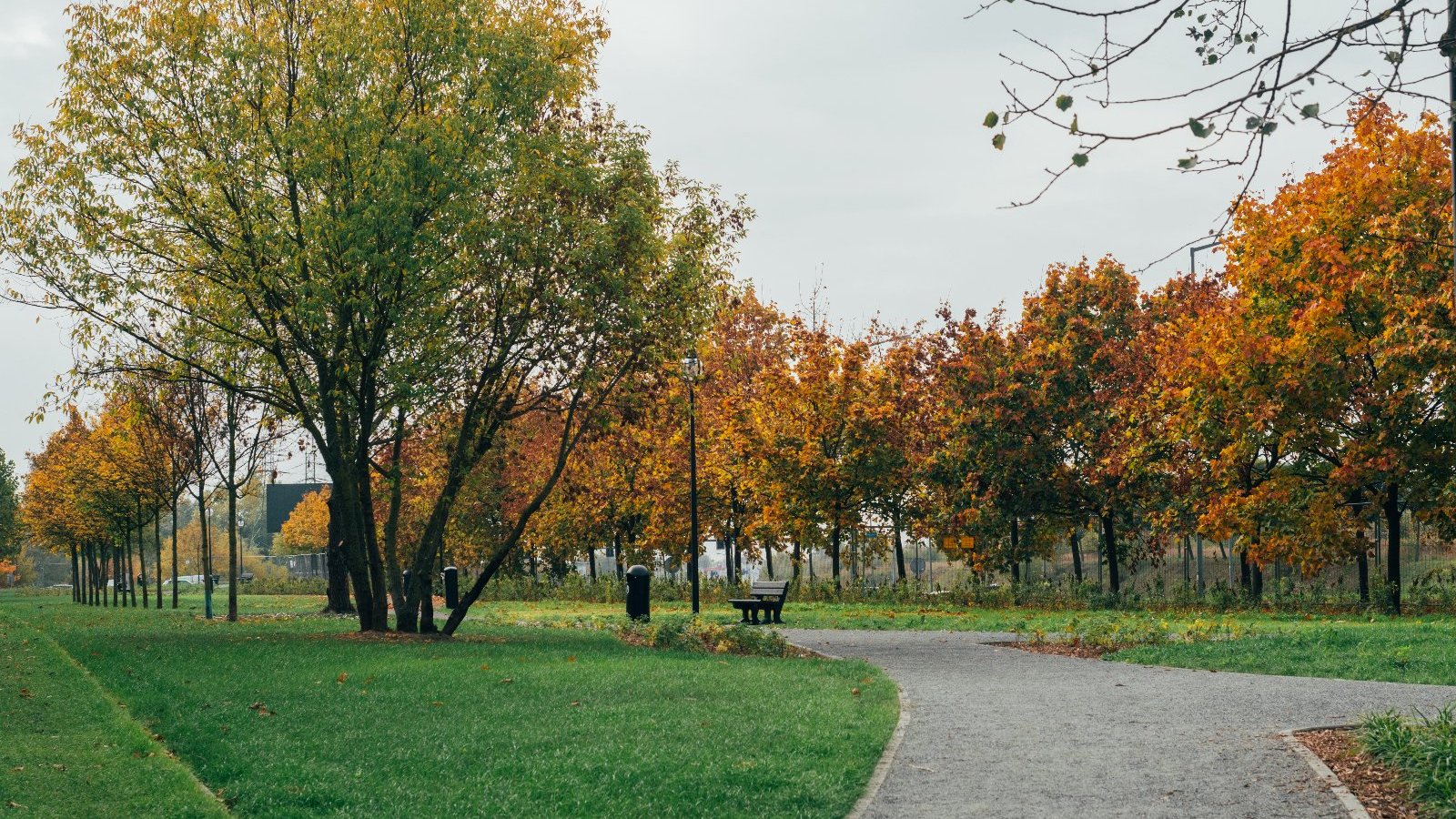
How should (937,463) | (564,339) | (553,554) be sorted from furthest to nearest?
(553,554)
(937,463)
(564,339)

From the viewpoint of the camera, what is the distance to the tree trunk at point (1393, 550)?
25094 millimetres

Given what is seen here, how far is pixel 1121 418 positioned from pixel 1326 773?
81.1ft

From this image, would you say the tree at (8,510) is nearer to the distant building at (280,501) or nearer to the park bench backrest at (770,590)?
the distant building at (280,501)

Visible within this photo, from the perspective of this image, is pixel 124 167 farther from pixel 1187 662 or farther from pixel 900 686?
pixel 1187 662

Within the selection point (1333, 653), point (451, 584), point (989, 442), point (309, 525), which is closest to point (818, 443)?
point (989, 442)

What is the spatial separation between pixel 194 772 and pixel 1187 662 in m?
11.7

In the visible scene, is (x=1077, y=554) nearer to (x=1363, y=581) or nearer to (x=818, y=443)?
(x=818, y=443)

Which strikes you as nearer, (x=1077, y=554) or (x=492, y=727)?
(x=492, y=727)

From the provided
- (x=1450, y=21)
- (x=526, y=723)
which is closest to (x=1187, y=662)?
(x=526, y=723)

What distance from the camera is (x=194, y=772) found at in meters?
8.81

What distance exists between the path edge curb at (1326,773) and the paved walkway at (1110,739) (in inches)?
2.8

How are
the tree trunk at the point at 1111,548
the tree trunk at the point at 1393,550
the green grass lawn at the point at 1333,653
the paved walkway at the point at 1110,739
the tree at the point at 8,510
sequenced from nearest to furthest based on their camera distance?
the paved walkway at the point at 1110,739, the green grass lawn at the point at 1333,653, the tree trunk at the point at 1393,550, the tree trunk at the point at 1111,548, the tree at the point at 8,510

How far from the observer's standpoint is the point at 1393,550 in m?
26.2

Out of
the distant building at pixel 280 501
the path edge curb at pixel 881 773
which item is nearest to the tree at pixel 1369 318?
the path edge curb at pixel 881 773
